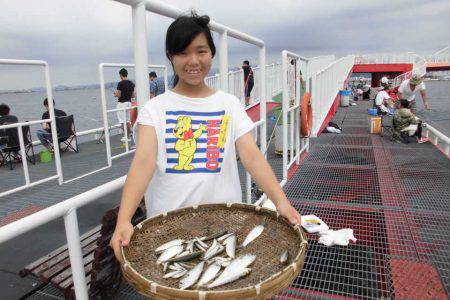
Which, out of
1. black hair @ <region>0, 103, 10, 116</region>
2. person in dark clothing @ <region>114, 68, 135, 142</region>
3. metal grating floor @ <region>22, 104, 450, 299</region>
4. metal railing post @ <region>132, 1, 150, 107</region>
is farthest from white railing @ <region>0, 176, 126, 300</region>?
person in dark clothing @ <region>114, 68, 135, 142</region>

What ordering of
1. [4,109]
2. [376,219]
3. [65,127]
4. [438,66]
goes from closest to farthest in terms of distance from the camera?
1. [376,219]
2. [4,109]
3. [65,127]
4. [438,66]

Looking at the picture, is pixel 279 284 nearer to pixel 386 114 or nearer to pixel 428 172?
pixel 428 172

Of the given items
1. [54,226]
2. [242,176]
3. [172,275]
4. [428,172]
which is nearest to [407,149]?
[428,172]

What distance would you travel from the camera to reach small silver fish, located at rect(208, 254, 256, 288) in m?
1.19

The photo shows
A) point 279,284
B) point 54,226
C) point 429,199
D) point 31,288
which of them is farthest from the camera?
point 429,199

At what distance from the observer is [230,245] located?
1433mm

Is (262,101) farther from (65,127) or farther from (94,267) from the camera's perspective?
(65,127)

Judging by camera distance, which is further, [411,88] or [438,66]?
[438,66]

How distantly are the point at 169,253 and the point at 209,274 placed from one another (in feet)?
0.72

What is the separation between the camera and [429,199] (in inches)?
180

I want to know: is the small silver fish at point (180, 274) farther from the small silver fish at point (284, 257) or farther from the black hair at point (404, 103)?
the black hair at point (404, 103)

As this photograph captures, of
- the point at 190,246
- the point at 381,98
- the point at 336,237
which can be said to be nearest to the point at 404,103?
the point at 381,98

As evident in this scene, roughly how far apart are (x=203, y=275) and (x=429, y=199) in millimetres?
4419

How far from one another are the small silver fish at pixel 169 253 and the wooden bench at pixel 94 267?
0.88m
